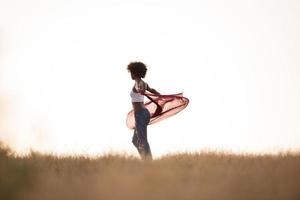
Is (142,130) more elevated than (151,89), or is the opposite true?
(151,89)

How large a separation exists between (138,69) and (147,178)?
4.86m

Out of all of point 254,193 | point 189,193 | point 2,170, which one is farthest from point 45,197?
point 254,193

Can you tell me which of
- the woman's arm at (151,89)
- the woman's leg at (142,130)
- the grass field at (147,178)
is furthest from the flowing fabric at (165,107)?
the grass field at (147,178)

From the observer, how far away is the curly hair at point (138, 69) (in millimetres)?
15031

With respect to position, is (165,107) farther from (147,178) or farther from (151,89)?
(147,178)

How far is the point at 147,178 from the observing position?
10.6 meters

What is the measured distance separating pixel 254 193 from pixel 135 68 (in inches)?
231

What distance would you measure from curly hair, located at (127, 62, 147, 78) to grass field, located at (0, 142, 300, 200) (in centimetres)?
222

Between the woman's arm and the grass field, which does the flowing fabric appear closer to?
the woman's arm

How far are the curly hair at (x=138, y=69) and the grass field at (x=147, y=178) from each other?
2.22 meters

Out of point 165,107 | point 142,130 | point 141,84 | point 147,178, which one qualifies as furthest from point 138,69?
point 147,178

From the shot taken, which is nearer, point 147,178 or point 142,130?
point 147,178

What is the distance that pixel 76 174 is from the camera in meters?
11.9

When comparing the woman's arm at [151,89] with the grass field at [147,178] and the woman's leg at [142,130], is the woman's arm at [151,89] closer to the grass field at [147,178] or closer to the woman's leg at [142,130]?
the woman's leg at [142,130]
